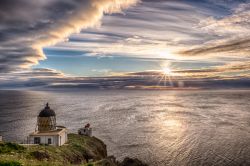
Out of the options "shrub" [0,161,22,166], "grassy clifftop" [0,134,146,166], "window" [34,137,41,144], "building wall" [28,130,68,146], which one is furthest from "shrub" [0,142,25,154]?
"shrub" [0,161,22,166]

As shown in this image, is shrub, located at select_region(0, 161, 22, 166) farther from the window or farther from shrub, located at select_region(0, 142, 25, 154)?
the window

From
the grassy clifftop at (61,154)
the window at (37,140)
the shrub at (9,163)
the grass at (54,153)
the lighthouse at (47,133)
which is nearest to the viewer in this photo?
the shrub at (9,163)

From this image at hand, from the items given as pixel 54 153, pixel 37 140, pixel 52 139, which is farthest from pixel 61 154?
pixel 37 140

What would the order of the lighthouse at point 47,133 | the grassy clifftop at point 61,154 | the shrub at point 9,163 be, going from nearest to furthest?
the shrub at point 9,163 < the grassy clifftop at point 61,154 < the lighthouse at point 47,133

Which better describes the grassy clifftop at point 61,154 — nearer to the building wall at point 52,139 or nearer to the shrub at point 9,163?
the shrub at point 9,163

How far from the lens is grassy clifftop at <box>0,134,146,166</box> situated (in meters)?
35.1

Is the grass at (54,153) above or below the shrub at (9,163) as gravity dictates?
below

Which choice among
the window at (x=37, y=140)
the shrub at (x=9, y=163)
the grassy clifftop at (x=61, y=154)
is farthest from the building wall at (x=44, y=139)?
the shrub at (x=9, y=163)

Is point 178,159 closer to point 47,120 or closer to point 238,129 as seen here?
point 47,120

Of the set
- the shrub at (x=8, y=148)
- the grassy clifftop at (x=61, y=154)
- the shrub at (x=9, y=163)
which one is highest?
the shrub at (x=9, y=163)

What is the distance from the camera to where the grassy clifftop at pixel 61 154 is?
115 ft

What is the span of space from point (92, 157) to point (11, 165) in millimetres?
29274

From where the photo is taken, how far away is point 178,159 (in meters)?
65.1

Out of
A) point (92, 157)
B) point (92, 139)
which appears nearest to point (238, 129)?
point (92, 139)
